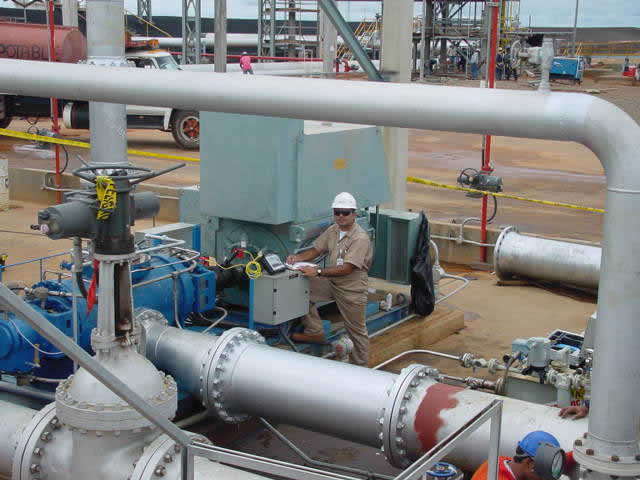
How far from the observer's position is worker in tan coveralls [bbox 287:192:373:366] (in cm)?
742

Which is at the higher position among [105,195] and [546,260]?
[105,195]

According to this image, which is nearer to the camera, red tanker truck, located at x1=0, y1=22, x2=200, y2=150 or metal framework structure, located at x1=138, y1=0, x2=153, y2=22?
red tanker truck, located at x1=0, y1=22, x2=200, y2=150

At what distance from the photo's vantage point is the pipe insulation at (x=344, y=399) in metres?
5.03

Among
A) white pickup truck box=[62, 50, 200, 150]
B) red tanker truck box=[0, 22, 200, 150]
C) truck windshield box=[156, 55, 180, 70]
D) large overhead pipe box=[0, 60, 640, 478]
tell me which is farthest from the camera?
truck windshield box=[156, 55, 180, 70]

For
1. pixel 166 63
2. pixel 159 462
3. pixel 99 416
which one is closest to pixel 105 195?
pixel 99 416

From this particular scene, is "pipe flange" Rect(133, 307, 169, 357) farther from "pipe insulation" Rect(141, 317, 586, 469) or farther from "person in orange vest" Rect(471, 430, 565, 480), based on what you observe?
"person in orange vest" Rect(471, 430, 565, 480)

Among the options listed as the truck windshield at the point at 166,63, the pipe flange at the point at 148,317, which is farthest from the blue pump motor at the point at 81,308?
the truck windshield at the point at 166,63

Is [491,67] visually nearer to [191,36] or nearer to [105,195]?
[105,195]

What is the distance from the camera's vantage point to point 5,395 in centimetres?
603

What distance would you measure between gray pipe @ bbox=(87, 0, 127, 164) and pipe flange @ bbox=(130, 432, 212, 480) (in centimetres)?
146

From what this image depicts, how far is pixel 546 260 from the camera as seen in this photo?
1039 cm

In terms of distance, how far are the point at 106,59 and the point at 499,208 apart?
11.4 metres

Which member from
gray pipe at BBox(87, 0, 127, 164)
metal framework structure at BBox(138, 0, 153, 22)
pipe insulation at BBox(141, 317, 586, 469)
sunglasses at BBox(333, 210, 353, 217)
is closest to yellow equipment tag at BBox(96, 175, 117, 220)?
gray pipe at BBox(87, 0, 127, 164)

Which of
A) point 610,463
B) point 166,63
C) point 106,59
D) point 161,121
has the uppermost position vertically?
point 166,63
